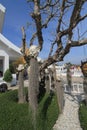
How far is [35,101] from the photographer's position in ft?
41.2

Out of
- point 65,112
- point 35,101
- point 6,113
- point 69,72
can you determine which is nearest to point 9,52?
point 69,72

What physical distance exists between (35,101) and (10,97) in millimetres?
1412

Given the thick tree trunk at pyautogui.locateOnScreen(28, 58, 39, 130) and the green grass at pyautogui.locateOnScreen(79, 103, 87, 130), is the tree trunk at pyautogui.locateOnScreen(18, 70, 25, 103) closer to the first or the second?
the thick tree trunk at pyautogui.locateOnScreen(28, 58, 39, 130)

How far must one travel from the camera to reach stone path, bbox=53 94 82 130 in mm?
13273

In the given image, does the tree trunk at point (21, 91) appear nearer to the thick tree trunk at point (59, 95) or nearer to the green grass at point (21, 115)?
the green grass at point (21, 115)

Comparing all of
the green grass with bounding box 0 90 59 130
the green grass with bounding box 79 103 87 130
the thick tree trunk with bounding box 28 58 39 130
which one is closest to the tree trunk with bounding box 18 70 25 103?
the green grass with bounding box 0 90 59 130

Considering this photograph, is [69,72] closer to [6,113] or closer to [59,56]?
[59,56]

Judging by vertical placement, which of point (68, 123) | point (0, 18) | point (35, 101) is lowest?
point (68, 123)

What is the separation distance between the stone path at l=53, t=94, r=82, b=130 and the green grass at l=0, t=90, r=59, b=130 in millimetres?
331

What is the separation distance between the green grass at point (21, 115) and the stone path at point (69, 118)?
0.33m

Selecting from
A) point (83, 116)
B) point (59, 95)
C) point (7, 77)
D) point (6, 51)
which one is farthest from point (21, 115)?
point (6, 51)

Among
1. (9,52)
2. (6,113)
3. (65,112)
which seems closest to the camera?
(6,113)

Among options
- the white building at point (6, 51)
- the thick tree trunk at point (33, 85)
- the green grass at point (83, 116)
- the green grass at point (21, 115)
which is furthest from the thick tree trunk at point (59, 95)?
the white building at point (6, 51)

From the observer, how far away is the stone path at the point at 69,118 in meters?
13.3
